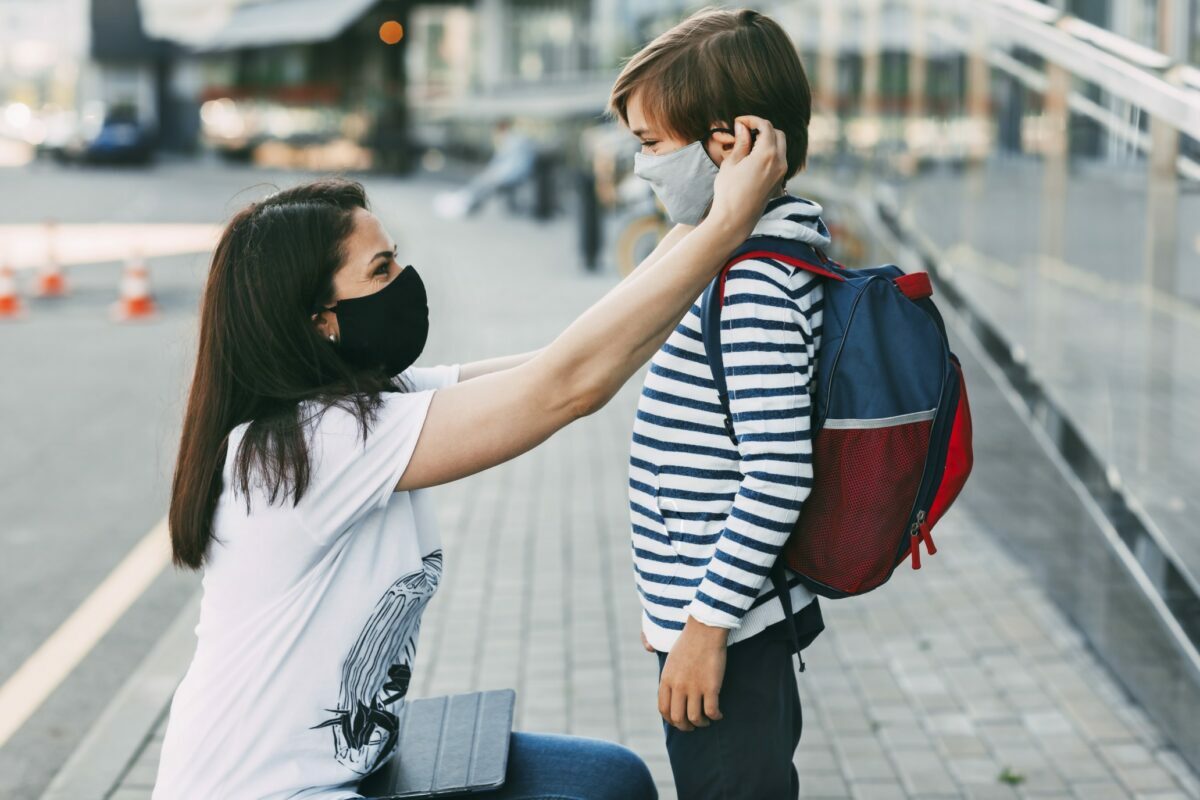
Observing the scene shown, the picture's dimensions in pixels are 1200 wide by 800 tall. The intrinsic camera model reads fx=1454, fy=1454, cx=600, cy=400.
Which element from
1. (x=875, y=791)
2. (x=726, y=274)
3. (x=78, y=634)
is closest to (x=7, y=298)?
(x=78, y=634)

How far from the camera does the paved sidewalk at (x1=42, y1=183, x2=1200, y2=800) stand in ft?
12.8

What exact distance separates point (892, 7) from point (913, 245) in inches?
111

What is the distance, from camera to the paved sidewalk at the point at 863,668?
12.8ft

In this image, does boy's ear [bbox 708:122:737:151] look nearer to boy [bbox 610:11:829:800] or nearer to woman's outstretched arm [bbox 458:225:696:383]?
boy [bbox 610:11:829:800]

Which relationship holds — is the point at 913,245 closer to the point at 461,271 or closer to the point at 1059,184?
the point at 1059,184

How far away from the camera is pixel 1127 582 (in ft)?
14.3

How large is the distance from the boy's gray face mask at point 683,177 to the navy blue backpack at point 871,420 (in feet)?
0.40

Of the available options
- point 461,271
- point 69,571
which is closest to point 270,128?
point 461,271

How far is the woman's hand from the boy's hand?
1.93 feet

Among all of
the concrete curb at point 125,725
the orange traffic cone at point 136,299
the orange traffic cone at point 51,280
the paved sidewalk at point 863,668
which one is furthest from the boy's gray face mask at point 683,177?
the orange traffic cone at point 51,280

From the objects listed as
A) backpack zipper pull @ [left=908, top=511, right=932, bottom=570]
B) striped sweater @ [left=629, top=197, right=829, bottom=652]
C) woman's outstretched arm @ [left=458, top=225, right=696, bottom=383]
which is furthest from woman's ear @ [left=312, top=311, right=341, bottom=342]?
backpack zipper pull @ [left=908, top=511, right=932, bottom=570]

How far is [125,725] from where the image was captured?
4367mm

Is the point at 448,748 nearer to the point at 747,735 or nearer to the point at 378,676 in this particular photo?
the point at 378,676

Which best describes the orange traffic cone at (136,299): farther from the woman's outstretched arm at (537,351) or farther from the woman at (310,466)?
the woman at (310,466)
